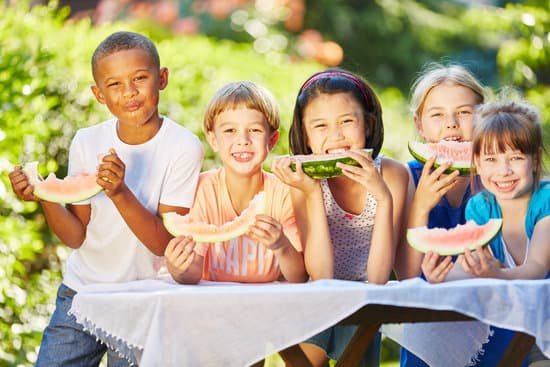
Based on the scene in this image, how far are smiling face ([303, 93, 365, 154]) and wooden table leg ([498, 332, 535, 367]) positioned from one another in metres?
1.07

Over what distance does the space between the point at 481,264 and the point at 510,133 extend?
2.15 feet

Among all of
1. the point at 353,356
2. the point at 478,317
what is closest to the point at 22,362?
the point at 353,356

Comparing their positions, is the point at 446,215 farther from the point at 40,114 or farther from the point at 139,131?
the point at 40,114

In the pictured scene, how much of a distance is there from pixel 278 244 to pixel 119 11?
1066cm

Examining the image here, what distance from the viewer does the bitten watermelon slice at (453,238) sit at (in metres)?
3.92

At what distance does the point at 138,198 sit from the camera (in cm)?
457

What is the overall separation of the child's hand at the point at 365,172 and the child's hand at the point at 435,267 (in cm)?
39

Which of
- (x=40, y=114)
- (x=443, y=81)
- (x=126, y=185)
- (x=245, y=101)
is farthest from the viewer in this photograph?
(x=40, y=114)

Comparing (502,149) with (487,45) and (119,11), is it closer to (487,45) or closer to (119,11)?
(119,11)

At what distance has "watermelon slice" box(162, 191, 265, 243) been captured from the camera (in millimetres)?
4078

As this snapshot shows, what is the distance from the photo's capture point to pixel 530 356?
4.54 m

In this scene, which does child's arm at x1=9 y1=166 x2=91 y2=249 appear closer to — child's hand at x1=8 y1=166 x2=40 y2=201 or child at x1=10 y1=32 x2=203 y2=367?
child at x1=10 y1=32 x2=203 y2=367

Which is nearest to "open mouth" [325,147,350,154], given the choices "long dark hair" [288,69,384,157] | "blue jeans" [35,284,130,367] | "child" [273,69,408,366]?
"child" [273,69,408,366]

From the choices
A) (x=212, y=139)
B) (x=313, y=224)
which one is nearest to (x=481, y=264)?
(x=313, y=224)
